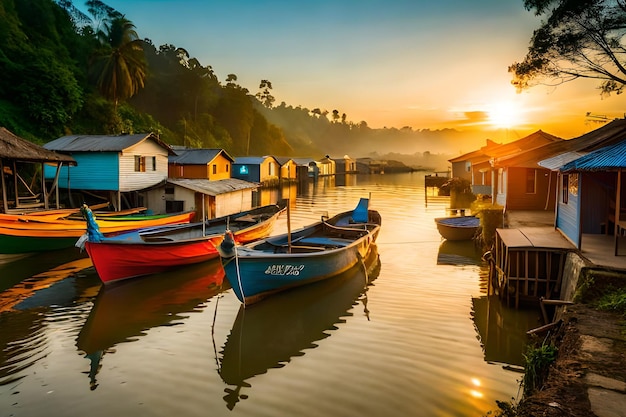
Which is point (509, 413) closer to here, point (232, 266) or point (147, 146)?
point (232, 266)

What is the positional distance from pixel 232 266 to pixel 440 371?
19.9 ft

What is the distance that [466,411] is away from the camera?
25.1 feet

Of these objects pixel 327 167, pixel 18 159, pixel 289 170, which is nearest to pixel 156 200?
pixel 18 159

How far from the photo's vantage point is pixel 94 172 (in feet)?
87.9

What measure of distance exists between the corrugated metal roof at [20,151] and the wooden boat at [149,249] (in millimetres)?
7669

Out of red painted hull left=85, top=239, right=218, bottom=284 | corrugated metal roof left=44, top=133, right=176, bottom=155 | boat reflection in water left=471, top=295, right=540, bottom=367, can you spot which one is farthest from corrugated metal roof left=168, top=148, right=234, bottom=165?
boat reflection in water left=471, top=295, right=540, bottom=367

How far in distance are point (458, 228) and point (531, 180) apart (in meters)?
4.45

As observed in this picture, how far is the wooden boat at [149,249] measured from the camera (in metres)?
15.0

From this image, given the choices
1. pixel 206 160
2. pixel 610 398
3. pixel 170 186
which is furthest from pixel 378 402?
pixel 206 160

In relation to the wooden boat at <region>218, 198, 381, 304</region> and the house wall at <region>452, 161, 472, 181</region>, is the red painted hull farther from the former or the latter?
the house wall at <region>452, 161, 472, 181</region>

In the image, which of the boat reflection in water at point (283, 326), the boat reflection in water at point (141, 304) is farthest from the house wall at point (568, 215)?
the boat reflection in water at point (141, 304)

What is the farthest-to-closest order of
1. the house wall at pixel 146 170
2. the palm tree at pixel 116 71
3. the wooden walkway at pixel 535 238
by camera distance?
the palm tree at pixel 116 71 < the house wall at pixel 146 170 < the wooden walkway at pixel 535 238

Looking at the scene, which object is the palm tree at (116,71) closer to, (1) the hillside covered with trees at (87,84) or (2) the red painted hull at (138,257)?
(1) the hillside covered with trees at (87,84)

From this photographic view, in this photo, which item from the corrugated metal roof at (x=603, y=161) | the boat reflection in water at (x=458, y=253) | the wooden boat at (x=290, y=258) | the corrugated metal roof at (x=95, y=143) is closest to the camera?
the corrugated metal roof at (x=603, y=161)
